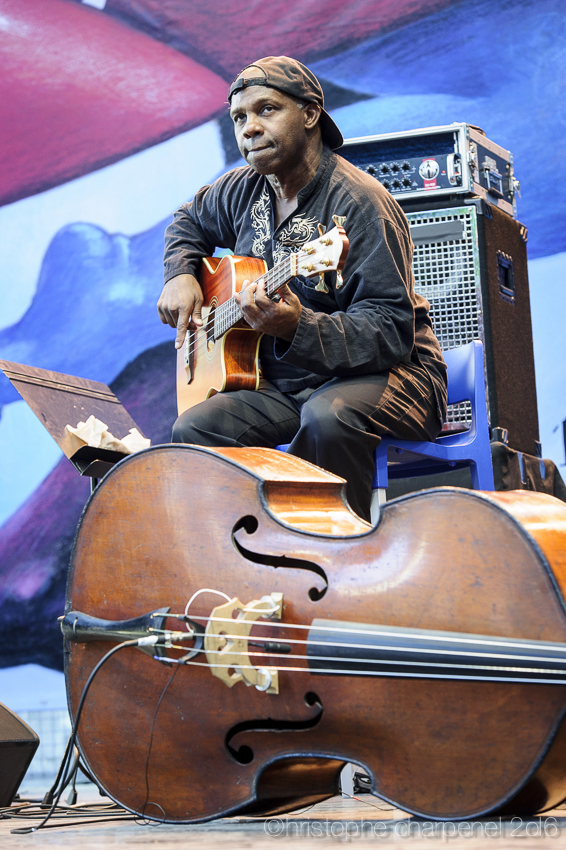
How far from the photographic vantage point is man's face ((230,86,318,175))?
1.98m

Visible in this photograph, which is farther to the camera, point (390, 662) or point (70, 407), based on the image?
point (70, 407)

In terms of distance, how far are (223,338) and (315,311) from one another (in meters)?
0.21

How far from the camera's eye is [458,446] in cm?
215

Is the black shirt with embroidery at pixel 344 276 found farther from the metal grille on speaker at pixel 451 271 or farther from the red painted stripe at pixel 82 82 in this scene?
the red painted stripe at pixel 82 82

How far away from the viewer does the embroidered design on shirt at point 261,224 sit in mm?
2121

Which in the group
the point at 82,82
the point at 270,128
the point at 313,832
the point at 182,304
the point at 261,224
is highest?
the point at 82,82

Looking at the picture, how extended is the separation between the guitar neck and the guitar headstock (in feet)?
0.06

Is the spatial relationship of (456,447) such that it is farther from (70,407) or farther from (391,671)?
(391,671)

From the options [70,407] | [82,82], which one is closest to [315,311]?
[70,407]

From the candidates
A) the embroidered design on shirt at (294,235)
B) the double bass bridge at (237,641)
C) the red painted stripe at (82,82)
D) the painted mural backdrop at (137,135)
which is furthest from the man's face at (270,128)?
the red painted stripe at (82,82)

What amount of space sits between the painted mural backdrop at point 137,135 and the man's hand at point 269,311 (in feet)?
6.85

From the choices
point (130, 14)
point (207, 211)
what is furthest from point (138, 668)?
point (130, 14)

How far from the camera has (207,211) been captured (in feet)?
7.80

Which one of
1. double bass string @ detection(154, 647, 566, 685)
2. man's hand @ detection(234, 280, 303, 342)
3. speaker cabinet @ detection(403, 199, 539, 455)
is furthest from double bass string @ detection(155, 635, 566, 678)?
speaker cabinet @ detection(403, 199, 539, 455)
